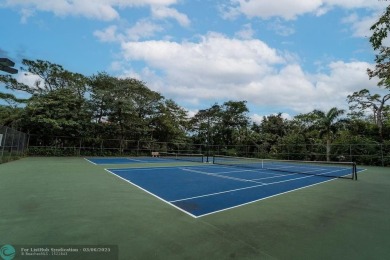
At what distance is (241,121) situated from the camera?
39.8 m

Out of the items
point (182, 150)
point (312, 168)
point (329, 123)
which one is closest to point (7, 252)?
point (312, 168)

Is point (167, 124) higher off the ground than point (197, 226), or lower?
higher

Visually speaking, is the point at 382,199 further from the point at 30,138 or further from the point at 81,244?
the point at 30,138

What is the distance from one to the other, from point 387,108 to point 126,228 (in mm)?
30822

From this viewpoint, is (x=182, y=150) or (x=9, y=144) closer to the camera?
(x=9, y=144)

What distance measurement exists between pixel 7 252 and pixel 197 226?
9.14 feet

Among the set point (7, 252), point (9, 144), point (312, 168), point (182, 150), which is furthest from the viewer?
point (182, 150)

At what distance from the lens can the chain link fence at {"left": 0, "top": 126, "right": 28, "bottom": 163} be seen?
1527cm

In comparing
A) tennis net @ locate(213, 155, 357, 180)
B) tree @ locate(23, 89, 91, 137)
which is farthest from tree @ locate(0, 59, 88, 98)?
tennis net @ locate(213, 155, 357, 180)

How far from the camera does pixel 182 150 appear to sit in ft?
114

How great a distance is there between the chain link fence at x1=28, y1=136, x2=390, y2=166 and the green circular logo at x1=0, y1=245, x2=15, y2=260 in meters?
19.0

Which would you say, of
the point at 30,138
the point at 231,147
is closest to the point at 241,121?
the point at 231,147

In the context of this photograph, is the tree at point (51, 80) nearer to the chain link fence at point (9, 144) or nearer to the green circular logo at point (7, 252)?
the chain link fence at point (9, 144)

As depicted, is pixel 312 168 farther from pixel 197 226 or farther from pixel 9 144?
pixel 9 144
